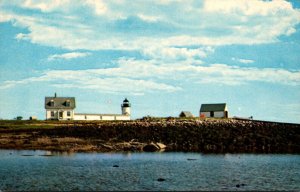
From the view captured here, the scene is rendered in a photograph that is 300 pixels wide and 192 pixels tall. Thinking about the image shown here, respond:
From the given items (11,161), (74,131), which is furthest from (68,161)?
(74,131)

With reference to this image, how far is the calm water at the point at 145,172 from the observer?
38.5m

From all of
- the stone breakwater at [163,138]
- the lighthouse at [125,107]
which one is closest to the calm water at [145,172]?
the stone breakwater at [163,138]

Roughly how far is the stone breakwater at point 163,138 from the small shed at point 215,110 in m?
41.9

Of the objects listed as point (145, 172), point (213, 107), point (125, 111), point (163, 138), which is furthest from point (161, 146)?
point (125, 111)

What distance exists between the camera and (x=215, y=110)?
145375 mm

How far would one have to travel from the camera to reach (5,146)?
77.8 metres

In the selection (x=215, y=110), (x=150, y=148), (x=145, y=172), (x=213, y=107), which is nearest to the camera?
(x=145, y=172)

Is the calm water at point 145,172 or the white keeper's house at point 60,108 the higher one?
the white keeper's house at point 60,108

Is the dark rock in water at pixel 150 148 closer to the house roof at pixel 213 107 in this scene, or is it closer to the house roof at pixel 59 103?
the house roof at pixel 59 103

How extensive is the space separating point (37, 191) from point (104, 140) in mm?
47007

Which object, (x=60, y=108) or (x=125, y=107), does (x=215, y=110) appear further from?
(x=60, y=108)

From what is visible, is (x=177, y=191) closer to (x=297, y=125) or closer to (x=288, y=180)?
(x=288, y=180)

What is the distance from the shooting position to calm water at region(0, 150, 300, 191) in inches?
1515

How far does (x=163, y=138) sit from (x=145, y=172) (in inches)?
1549
